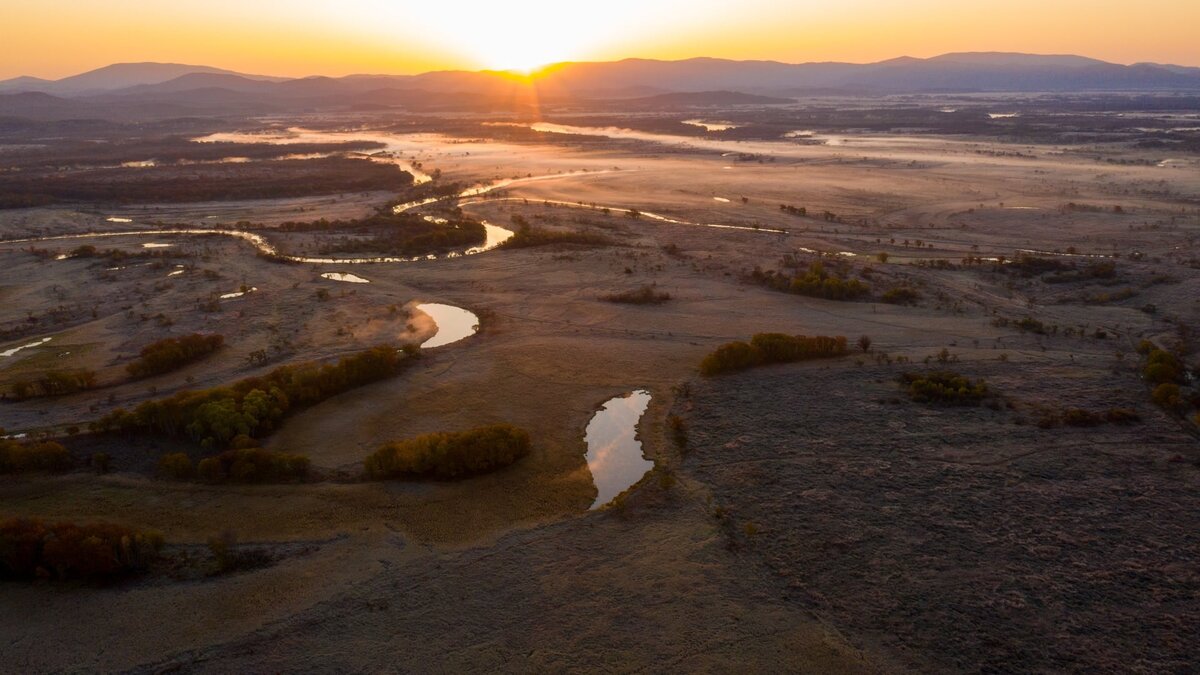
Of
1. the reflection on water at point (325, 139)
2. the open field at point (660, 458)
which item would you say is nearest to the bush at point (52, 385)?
the open field at point (660, 458)

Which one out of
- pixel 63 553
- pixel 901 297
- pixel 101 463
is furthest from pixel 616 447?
pixel 901 297

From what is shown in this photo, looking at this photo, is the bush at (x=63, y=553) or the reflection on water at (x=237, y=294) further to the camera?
the reflection on water at (x=237, y=294)

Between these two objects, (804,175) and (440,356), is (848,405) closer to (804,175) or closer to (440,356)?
(440,356)

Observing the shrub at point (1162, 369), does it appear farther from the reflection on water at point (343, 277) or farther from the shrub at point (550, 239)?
the reflection on water at point (343, 277)

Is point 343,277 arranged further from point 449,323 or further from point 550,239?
point 550,239

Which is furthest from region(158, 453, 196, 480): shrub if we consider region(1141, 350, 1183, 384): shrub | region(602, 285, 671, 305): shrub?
region(1141, 350, 1183, 384): shrub

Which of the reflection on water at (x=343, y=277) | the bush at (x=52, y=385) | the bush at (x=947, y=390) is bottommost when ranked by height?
the bush at (x=947, y=390)

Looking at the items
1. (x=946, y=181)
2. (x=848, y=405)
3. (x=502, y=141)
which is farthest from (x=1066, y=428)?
(x=502, y=141)
